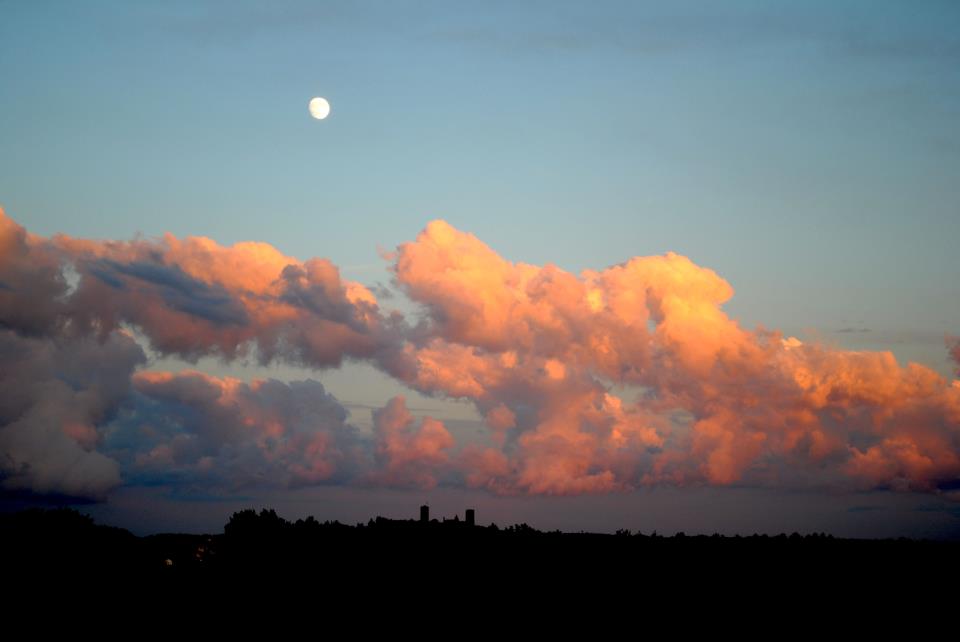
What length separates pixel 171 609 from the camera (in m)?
57.3

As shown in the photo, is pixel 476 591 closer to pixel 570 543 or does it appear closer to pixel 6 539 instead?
pixel 570 543

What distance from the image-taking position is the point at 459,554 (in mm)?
55281

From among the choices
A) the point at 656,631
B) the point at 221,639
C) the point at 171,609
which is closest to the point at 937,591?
the point at 656,631

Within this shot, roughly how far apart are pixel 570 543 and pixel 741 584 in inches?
487

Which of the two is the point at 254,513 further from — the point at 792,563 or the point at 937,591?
the point at 937,591

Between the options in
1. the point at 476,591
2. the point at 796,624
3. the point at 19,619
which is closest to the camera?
the point at 796,624

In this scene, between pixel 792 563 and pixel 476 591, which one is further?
pixel 476 591

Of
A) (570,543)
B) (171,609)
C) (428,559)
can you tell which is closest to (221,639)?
(171,609)

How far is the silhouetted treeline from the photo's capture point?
155 feet

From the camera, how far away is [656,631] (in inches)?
1687

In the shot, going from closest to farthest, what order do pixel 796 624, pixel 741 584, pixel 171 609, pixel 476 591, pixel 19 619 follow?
pixel 796 624
pixel 741 584
pixel 476 591
pixel 19 619
pixel 171 609

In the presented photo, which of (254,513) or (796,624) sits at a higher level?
(254,513)

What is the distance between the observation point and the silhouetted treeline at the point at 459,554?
47.2 metres

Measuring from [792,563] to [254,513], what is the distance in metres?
40.4
